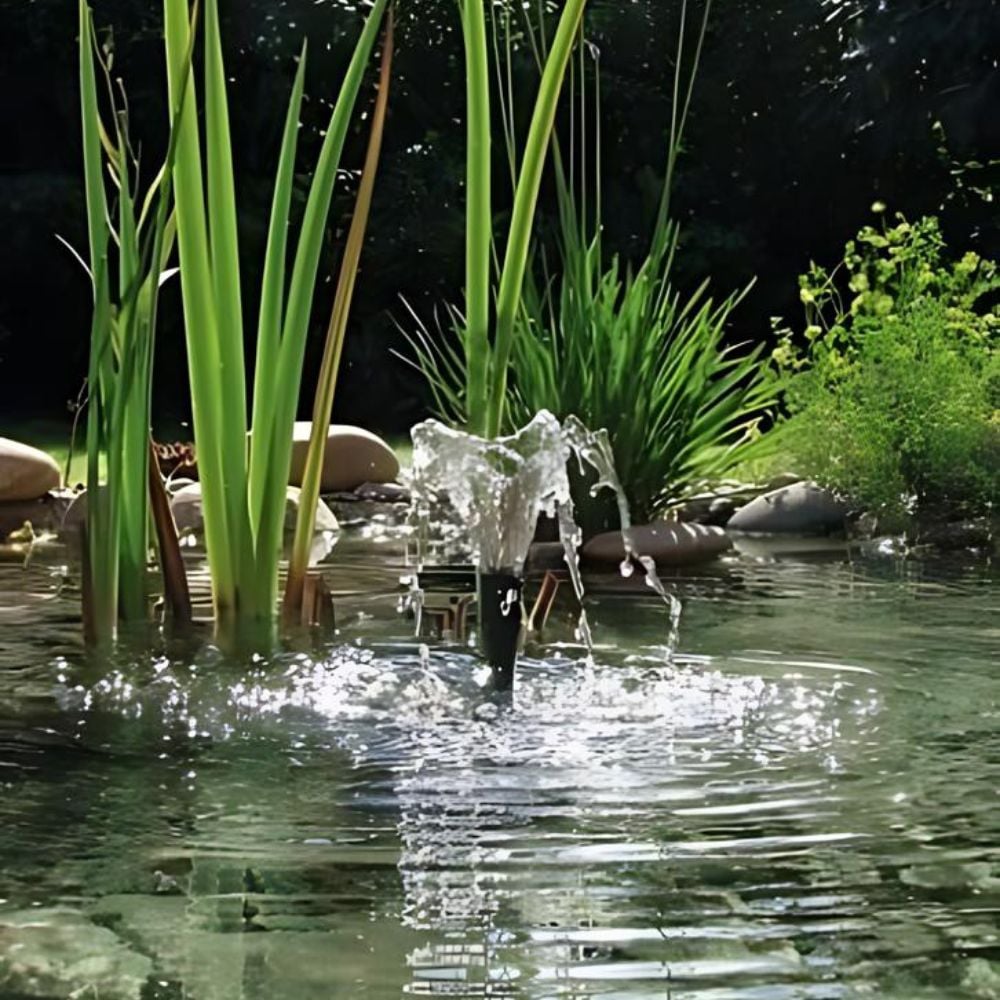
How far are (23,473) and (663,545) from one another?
2.76 metres

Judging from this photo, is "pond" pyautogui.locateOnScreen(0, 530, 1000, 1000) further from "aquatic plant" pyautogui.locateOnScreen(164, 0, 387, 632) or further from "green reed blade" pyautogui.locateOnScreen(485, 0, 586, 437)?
"green reed blade" pyautogui.locateOnScreen(485, 0, 586, 437)

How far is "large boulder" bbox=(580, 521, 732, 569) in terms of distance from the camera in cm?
669

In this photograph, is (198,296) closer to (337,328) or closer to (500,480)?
(337,328)

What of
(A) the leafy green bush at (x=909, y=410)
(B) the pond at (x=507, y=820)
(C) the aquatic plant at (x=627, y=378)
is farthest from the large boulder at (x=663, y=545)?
(B) the pond at (x=507, y=820)

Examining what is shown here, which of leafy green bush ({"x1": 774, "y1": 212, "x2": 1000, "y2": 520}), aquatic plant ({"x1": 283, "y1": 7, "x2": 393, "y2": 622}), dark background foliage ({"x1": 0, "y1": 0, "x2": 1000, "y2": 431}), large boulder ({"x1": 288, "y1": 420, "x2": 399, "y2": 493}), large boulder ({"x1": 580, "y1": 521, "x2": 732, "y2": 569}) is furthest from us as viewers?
dark background foliage ({"x1": 0, "y1": 0, "x2": 1000, "y2": 431})

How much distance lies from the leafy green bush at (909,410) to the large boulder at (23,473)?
299 centimetres

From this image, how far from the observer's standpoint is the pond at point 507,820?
2.23 m

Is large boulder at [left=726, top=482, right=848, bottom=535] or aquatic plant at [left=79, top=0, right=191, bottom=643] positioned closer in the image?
aquatic plant at [left=79, top=0, right=191, bottom=643]

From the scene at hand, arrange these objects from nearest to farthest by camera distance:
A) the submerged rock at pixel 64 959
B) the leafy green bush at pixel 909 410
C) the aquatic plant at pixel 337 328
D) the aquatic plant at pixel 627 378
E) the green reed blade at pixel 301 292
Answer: the submerged rock at pixel 64 959 < the green reed blade at pixel 301 292 < the aquatic plant at pixel 337 328 < the aquatic plant at pixel 627 378 < the leafy green bush at pixel 909 410

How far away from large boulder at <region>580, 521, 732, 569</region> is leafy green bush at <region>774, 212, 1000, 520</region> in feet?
2.67

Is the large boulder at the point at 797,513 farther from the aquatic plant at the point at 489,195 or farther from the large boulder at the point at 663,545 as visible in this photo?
the aquatic plant at the point at 489,195

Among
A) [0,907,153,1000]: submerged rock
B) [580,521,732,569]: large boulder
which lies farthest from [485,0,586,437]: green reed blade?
[580,521,732,569]: large boulder

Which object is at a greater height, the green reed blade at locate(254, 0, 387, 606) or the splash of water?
the green reed blade at locate(254, 0, 387, 606)

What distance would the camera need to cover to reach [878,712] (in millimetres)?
3762
